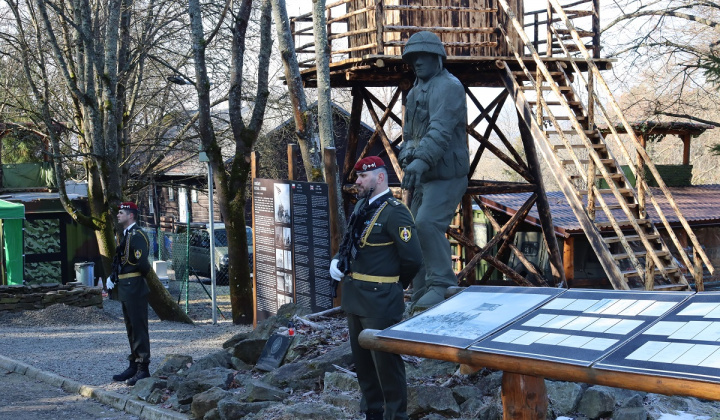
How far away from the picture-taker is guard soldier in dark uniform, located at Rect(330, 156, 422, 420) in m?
5.93

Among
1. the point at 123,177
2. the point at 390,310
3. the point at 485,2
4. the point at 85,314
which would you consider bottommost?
the point at 85,314

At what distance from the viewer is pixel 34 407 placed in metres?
8.79

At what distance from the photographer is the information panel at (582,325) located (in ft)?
13.1

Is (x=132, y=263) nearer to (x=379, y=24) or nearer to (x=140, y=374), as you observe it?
(x=140, y=374)

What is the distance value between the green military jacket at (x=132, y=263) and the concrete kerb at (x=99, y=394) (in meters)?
1.10

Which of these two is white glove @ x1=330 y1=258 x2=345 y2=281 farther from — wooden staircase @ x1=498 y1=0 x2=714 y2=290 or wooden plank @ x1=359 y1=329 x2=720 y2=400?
wooden staircase @ x1=498 y1=0 x2=714 y2=290

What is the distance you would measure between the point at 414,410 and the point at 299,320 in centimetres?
333

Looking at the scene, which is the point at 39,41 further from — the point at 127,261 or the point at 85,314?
the point at 127,261

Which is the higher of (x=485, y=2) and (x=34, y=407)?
(x=485, y=2)

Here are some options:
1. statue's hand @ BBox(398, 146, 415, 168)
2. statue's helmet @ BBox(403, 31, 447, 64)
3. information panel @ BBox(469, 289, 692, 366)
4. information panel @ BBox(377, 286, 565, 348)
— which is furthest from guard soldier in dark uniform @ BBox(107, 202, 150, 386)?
information panel @ BBox(469, 289, 692, 366)

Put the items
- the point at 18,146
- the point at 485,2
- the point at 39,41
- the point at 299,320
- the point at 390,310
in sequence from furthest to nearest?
the point at 18,146 < the point at 39,41 < the point at 485,2 < the point at 299,320 < the point at 390,310

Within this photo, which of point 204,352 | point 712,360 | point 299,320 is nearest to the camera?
point 712,360

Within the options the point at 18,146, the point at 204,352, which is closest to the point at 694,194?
the point at 204,352

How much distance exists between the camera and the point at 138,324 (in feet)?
30.6
